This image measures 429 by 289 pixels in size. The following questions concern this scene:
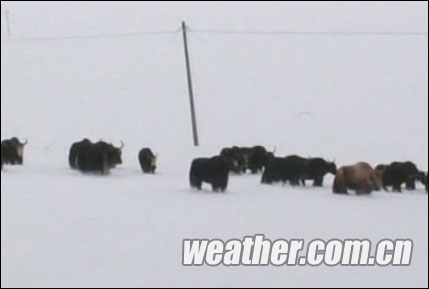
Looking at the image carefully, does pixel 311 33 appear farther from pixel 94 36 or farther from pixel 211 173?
pixel 211 173

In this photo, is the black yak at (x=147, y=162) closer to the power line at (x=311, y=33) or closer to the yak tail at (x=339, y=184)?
the yak tail at (x=339, y=184)

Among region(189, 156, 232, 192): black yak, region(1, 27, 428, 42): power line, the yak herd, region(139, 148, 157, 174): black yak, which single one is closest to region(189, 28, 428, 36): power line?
region(1, 27, 428, 42): power line

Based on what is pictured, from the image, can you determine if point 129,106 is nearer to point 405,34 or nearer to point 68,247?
point 405,34

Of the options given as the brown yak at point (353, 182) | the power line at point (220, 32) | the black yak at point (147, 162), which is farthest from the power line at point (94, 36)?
the brown yak at point (353, 182)

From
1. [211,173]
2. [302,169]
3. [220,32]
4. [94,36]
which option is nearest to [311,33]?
[220,32]

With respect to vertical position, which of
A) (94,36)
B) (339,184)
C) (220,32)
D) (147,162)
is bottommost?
(339,184)

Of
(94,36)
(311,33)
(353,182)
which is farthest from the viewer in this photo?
(311,33)

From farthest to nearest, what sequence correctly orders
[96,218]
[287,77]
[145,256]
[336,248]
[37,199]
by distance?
[287,77], [37,199], [96,218], [336,248], [145,256]

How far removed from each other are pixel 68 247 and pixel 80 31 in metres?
31.7

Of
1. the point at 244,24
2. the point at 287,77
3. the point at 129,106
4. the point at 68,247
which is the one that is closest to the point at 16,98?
the point at 129,106

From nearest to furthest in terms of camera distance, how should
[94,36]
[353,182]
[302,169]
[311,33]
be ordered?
[353,182] → [302,169] → [94,36] → [311,33]

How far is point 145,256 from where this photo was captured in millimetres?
8859

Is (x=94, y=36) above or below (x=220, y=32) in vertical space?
below

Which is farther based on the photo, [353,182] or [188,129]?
[188,129]
